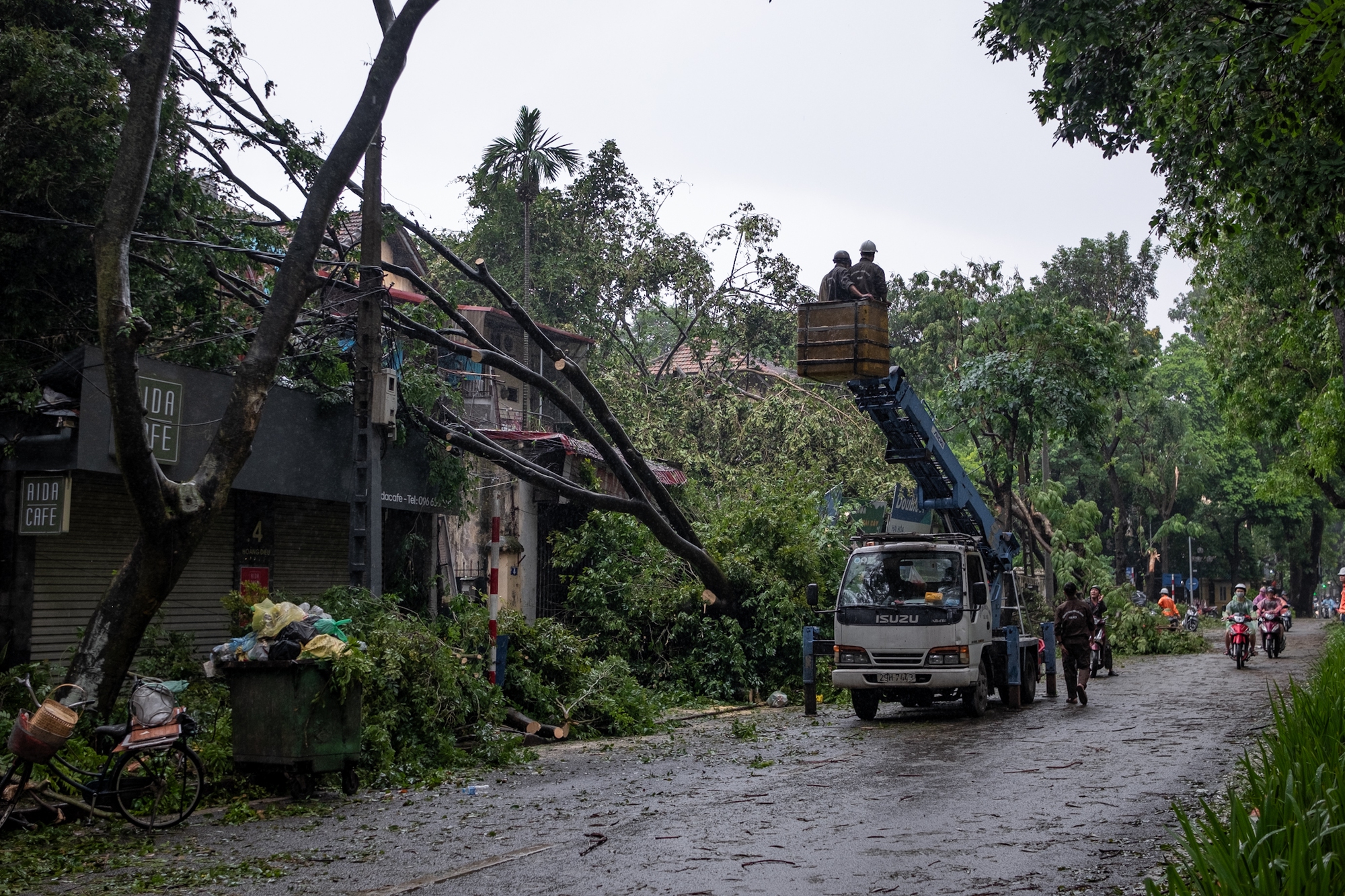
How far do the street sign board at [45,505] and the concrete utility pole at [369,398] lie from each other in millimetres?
2980

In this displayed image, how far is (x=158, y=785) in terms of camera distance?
29.1 ft

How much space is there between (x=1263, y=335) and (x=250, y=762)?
2527 cm

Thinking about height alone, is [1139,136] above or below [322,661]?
above

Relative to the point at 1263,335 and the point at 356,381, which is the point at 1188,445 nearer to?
the point at 1263,335

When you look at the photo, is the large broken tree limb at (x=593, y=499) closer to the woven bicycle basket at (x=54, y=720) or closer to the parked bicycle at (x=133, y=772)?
the parked bicycle at (x=133, y=772)

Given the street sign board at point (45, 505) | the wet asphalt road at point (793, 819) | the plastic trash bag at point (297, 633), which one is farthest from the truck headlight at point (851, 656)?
the street sign board at point (45, 505)

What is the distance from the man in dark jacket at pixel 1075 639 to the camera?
17.0m

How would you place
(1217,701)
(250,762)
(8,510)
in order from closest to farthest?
(250,762) < (8,510) < (1217,701)

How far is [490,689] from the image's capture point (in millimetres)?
13852

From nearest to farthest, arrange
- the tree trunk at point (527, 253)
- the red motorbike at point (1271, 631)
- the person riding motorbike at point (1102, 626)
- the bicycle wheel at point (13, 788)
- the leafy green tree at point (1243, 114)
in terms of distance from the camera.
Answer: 1. the bicycle wheel at point (13, 788)
2. the leafy green tree at point (1243, 114)
3. the person riding motorbike at point (1102, 626)
4. the red motorbike at point (1271, 631)
5. the tree trunk at point (527, 253)

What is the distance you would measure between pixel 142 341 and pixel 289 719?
11.2ft

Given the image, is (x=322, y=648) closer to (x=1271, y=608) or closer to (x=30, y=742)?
(x=30, y=742)

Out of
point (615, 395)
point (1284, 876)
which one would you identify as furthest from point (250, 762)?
point (615, 395)

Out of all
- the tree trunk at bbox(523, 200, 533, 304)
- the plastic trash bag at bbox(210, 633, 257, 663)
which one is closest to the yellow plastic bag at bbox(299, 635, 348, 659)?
the plastic trash bag at bbox(210, 633, 257, 663)
